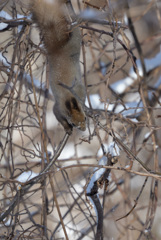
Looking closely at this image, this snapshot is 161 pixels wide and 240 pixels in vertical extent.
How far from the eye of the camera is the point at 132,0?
196 centimetres

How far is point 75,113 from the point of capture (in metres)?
1.02

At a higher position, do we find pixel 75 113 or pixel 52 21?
pixel 52 21

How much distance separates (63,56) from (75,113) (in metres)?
0.21

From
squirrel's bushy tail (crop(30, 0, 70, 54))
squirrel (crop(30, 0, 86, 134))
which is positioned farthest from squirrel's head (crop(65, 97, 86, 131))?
squirrel's bushy tail (crop(30, 0, 70, 54))

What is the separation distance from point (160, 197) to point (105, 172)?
996 millimetres

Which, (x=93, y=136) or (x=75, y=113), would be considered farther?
(x=93, y=136)

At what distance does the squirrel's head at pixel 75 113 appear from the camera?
40.1 inches

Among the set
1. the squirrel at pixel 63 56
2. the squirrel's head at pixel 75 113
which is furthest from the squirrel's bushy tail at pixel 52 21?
the squirrel's head at pixel 75 113

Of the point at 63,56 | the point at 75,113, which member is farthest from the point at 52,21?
the point at 75,113

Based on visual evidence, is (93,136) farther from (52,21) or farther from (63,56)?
(52,21)

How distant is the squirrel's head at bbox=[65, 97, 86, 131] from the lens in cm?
102

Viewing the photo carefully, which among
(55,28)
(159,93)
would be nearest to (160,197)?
(159,93)

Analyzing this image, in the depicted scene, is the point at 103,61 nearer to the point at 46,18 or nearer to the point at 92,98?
the point at 92,98

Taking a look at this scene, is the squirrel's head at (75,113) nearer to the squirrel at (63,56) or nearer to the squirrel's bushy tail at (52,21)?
the squirrel at (63,56)
